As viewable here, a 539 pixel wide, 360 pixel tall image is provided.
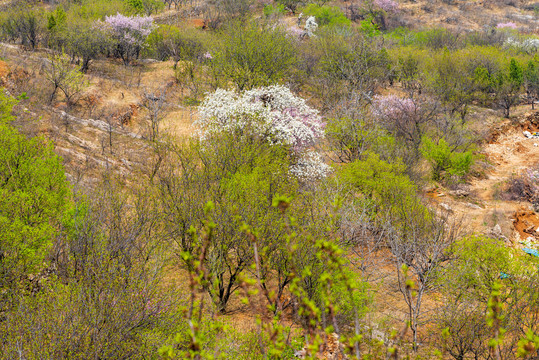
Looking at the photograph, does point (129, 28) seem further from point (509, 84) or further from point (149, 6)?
point (509, 84)

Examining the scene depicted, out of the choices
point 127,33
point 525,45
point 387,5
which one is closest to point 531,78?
point 525,45

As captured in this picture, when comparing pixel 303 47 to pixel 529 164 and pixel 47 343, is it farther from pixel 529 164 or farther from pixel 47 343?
pixel 47 343

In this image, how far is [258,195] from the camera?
15.8m

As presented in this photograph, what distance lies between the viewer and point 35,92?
30.8 m

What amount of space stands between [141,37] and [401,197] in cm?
3804

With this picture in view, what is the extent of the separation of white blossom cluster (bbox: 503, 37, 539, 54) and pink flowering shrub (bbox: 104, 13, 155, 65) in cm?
5829

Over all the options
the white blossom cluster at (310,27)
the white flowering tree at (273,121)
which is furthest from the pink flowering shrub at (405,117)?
the white blossom cluster at (310,27)

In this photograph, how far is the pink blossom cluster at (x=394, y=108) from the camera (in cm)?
3572

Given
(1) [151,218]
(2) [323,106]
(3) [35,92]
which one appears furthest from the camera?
(2) [323,106]

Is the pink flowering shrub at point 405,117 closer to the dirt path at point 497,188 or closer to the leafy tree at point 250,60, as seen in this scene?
the dirt path at point 497,188

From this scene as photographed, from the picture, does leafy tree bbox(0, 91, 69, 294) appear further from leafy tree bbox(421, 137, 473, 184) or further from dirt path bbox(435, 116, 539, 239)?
leafy tree bbox(421, 137, 473, 184)

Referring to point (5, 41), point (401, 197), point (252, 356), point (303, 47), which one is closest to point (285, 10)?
point (303, 47)

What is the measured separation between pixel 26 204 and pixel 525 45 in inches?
2945

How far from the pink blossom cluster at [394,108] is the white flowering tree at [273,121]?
11.7 metres
